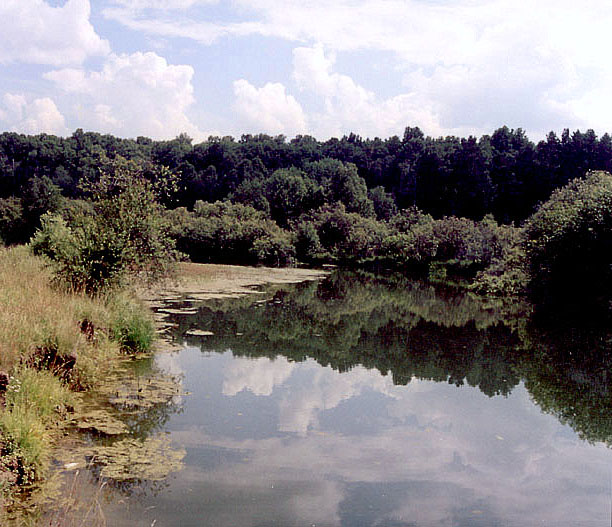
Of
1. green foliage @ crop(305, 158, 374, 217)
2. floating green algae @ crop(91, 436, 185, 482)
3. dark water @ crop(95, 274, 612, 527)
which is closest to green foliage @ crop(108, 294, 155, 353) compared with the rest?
dark water @ crop(95, 274, 612, 527)

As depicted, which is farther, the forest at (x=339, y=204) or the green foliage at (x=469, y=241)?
the green foliage at (x=469, y=241)

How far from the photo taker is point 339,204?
61000 mm

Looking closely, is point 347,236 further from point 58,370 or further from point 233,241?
point 58,370

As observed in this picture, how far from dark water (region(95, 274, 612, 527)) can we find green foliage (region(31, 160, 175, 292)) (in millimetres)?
2291

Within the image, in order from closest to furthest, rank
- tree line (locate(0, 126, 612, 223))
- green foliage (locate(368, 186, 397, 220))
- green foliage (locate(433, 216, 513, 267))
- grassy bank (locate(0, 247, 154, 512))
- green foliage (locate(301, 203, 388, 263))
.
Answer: grassy bank (locate(0, 247, 154, 512)) < green foliage (locate(433, 216, 513, 267)) < green foliage (locate(301, 203, 388, 263)) < tree line (locate(0, 126, 612, 223)) < green foliage (locate(368, 186, 397, 220))

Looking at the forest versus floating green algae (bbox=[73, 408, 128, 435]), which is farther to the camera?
the forest

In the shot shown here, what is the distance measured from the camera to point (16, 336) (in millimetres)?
8875

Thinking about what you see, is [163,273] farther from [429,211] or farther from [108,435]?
[429,211]

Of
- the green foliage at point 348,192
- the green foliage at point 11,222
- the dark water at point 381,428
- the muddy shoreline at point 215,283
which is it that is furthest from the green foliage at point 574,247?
the green foliage at point 11,222

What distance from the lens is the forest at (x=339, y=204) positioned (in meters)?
16.3

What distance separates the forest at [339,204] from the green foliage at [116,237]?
1.5 inches

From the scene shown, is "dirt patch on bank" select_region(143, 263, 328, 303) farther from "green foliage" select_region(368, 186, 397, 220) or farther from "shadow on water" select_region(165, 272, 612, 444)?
"green foliage" select_region(368, 186, 397, 220)

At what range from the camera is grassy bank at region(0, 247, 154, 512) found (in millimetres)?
6918

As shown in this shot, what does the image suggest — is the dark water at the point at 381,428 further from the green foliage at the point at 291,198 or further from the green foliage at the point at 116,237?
the green foliage at the point at 291,198
